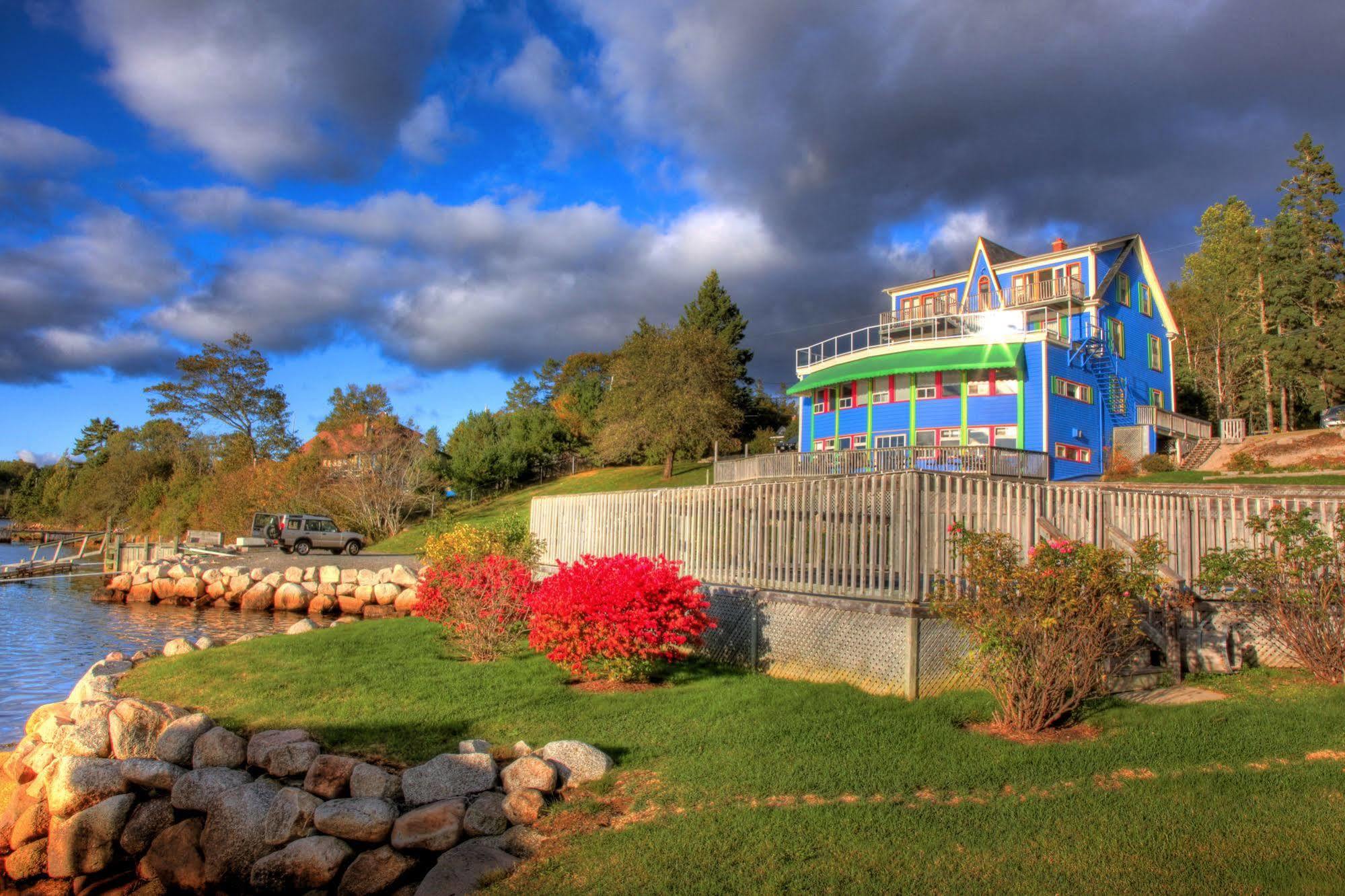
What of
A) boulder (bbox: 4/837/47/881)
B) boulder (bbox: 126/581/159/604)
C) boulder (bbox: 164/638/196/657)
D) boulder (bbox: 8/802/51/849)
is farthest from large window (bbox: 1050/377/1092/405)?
boulder (bbox: 126/581/159/604)

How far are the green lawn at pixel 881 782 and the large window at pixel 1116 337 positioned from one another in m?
31.2

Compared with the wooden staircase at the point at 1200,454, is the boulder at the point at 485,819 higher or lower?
lower

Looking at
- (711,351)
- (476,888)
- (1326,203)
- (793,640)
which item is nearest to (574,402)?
(711,351)

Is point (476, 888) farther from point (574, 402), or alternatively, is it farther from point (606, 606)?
point (574, 402)

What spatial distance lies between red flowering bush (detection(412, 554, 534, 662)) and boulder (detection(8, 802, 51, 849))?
4412 millimetres

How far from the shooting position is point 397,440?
45.7 meters

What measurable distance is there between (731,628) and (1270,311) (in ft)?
147

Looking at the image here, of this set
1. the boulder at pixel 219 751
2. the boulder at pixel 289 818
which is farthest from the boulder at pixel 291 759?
the boulder at pixel 289 818

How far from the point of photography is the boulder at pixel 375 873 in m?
5.55

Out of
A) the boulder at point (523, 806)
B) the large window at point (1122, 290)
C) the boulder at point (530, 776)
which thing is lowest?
the boulder at point (523, 806)

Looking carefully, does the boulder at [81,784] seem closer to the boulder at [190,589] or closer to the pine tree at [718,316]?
the boulder at [190,589]

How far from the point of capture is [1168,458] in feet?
110

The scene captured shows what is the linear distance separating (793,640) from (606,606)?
2.35m

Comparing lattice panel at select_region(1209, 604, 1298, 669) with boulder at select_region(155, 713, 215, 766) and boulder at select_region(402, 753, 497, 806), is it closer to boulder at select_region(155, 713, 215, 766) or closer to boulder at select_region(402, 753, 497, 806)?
boulder at select_region(402, 753, 497, 806)
